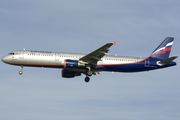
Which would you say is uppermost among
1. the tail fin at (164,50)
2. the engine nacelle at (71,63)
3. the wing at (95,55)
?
the tail fin at (164,50)

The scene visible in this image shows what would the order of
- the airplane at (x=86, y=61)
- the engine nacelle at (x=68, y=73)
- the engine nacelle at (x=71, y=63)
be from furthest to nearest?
the engine nacelle at (x=68, y=73)
the airplane at (x=86, y=61)
the engine nacelle at (x=71, y=63)

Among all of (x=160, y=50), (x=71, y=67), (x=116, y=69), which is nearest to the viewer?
(x=71, y=67)

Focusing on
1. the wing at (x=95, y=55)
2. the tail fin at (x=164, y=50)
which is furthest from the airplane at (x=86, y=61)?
the tail fin at (x=164, y=50)

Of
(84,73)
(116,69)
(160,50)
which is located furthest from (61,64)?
(160,50)

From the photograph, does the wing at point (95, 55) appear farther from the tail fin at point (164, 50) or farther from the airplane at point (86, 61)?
the tail fin at point (164, 50)

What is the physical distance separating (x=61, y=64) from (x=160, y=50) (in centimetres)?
1852

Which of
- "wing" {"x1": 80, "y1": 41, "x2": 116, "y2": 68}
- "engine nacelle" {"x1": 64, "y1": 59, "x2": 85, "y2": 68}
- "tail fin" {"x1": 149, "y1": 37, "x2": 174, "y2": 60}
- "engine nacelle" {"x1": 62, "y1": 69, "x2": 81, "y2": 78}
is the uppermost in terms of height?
"tail fin" {"x1": 149, "y1": 37, "x2": 174, "y2": 60}

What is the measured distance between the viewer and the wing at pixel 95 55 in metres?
42.5

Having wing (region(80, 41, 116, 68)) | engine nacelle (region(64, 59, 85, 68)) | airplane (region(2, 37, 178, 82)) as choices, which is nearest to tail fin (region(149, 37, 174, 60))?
airplane (region(2, 37, 178, 82))

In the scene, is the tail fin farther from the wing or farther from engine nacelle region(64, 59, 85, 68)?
engine nacelle region(64, 59, 85, 68)

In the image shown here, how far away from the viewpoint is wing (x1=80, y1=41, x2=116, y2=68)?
42.5 metres

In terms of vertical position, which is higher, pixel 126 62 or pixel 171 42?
pixel 171 42

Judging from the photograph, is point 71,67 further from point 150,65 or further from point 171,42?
point 171,42

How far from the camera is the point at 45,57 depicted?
44531mm
